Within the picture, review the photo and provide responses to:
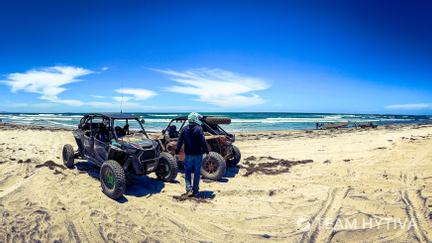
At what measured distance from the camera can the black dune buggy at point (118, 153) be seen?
6157mm

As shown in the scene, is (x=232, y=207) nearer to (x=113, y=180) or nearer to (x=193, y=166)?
(x=193, y=166)

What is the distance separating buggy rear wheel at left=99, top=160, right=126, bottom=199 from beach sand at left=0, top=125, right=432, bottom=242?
18cm

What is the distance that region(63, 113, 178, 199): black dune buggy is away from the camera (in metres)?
6.16

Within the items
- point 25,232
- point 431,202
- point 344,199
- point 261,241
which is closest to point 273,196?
point 344,199

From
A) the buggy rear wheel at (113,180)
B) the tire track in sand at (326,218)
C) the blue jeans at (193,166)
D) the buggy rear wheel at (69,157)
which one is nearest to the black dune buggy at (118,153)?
the buggy rear wheel at (113,180)

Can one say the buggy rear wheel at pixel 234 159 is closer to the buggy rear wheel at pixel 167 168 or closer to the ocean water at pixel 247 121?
the buggy rear wheel at pixel 167 168

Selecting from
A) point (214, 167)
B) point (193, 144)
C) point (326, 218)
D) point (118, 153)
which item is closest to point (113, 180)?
point (118, 153)

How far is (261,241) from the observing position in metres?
4.32

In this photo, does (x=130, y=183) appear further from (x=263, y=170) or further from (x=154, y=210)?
(x=263, y=170)

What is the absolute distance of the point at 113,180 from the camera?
19.9 feet

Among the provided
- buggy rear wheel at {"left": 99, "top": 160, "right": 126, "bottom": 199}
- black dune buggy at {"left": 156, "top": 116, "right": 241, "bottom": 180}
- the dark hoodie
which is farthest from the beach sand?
the dark hoodie

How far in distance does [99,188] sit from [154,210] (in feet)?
6.79

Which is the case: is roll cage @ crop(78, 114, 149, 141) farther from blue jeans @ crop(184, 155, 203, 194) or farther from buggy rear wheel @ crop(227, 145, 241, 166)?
buggy rear wheel @ crop(227, 145, 241, 166)

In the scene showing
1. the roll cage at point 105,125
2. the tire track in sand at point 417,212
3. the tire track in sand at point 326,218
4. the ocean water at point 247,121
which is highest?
the roll cage at point 105,125
